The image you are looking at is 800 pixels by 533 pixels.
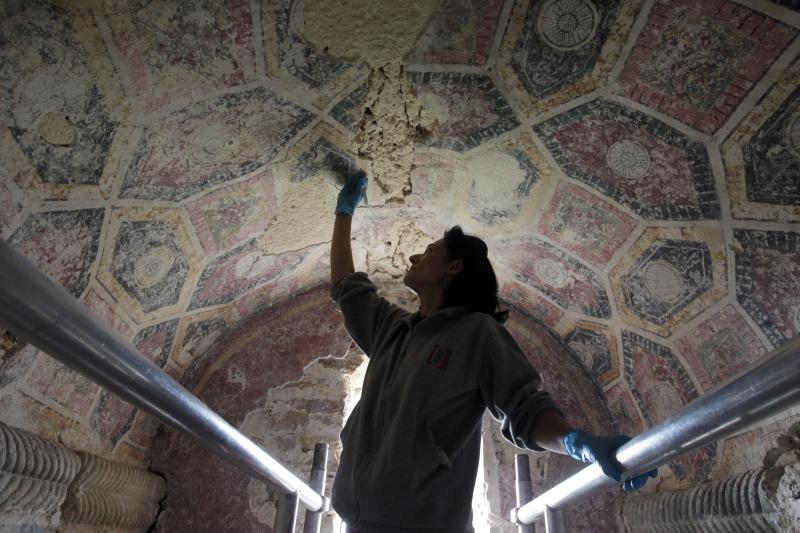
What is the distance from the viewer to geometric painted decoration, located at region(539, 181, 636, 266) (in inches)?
117

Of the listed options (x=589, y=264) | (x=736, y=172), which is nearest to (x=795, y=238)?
(x=736, y=172)

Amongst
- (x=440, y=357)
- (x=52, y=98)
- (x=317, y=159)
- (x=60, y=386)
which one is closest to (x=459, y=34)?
(x=317, y=159)

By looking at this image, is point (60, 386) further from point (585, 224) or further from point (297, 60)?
point (585, 224)

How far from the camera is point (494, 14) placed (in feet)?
7.44

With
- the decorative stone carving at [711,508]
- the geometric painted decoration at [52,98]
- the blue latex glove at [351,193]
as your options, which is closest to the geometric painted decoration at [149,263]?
the geometric painted decoration at [52,98]

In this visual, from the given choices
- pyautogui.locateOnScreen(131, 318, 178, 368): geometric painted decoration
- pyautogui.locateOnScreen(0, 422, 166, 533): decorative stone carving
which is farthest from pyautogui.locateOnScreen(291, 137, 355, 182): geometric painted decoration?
pyautogui.locateOnScreen(0, 422, 166, 533): decorative stone carving

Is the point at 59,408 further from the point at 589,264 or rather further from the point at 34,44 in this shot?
the point at 589,264

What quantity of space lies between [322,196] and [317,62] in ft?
2.96

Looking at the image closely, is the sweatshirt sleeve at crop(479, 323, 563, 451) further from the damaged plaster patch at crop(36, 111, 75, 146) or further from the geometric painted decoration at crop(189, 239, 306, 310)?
the geometric painted decoration at crop(189, 239, 306, 310)

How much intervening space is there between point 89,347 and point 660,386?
127 inches

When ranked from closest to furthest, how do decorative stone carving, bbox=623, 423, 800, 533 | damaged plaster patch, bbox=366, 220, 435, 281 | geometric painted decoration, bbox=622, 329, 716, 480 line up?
1. decorative stone carving, bbox=623, 423, 800, 533
2. geometric painted decoration, bbox=622, 329, 716, 480
3. damaged plaster patch, bbox=366, 220, 435, 281

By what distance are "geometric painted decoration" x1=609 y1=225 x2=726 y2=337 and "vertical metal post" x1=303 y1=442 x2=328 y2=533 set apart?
6.25 ft

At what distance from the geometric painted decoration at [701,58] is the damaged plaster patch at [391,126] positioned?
949mm

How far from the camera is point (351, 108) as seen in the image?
107 inches
